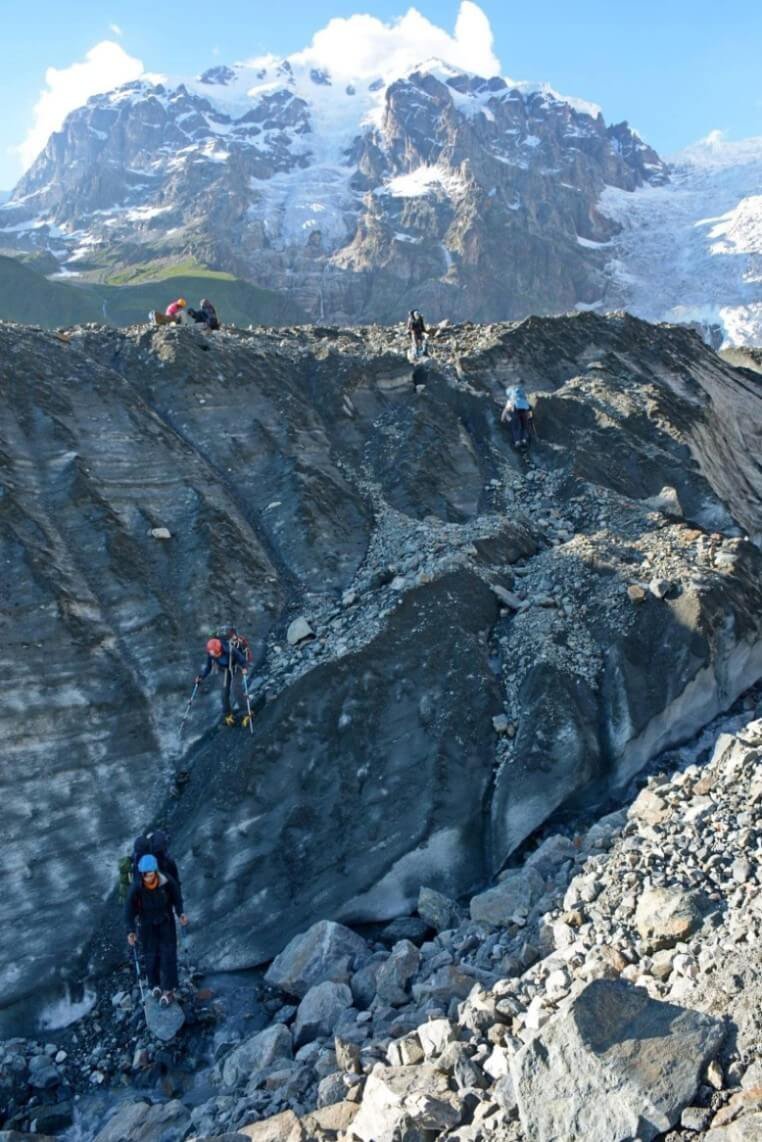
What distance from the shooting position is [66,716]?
19438 millimetres

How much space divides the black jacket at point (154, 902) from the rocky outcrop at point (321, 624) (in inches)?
80.0

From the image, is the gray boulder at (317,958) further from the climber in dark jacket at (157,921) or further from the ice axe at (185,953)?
the climber in dark jacket at (157,921)

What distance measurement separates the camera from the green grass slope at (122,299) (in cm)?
16338

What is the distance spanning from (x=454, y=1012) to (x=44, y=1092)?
739cm

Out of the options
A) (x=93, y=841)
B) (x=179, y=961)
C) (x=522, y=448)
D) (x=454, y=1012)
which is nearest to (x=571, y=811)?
(x=454, y=1012)

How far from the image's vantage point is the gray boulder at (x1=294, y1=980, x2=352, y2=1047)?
14922 millimetres

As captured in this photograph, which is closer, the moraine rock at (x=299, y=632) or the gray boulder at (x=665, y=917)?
the gray boulder at (x=665, y=917)

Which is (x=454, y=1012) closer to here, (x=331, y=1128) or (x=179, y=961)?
(x=331, y=1128)

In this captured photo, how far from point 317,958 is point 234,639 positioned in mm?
6979

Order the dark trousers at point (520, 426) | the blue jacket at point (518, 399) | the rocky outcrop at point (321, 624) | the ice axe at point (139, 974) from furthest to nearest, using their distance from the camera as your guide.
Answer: the dark trousers at point (520, 426), the blue jacket at point (518, 399), the rocky outcrop at point (321, 624), the ice axe at point (139, 974)

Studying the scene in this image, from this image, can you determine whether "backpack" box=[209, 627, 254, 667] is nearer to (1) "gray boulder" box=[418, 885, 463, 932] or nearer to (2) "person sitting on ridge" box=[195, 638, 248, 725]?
(2) "person sitting on ridge" box=[195, 638, 248, 725]

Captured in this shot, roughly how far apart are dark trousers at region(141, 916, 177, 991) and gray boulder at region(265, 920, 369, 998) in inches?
67.2

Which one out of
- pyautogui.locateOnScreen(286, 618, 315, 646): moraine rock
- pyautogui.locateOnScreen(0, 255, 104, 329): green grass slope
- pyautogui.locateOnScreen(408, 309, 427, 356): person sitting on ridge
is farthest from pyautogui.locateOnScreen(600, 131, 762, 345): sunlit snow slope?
pyautogui.locateOnScreen(286, 618, 315, 646): moraine rock

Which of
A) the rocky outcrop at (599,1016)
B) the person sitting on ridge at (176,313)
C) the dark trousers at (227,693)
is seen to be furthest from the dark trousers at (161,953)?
the person sitting on ridge at (176,313)
